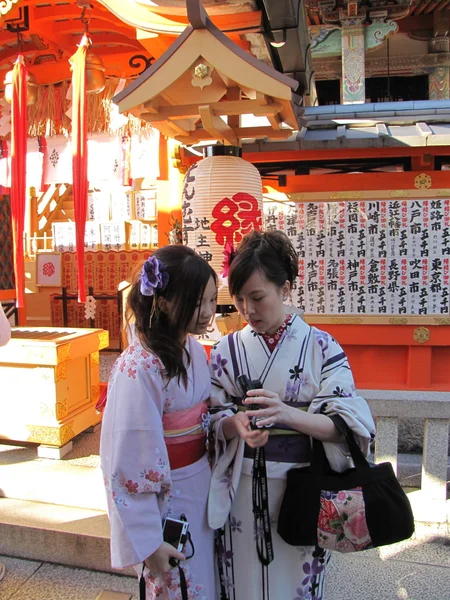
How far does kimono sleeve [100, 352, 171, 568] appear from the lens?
5.12 feet

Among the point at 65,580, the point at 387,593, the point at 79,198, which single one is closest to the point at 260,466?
the point at 387,593

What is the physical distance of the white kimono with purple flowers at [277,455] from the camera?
5.84 ft

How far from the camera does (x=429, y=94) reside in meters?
8.84

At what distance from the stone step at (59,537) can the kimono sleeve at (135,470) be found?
76.9 inches

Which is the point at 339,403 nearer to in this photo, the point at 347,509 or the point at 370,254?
the point at 347,509

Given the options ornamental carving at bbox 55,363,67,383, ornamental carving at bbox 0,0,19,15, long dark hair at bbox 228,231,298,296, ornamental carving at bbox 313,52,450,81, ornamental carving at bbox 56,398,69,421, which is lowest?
ornamental carving at bbox 56,398,69,421

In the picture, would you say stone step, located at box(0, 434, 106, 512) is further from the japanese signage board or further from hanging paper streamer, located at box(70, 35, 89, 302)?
the japanese signage board

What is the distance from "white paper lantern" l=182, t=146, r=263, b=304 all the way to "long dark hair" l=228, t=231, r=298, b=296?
1.84 m

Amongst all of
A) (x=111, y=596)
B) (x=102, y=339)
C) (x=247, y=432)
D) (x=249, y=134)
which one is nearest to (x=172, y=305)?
(x=247, y=432)

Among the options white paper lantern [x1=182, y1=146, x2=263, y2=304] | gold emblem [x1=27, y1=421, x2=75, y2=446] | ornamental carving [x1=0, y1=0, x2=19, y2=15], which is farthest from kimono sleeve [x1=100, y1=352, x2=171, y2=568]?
ornamental carving [x1=0, y1=0, x2=19, y2=15]

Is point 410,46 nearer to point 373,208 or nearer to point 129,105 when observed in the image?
point 373,208

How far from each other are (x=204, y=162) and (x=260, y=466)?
8.60 feet

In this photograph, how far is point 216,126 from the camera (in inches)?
143

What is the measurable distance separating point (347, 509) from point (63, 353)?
12.1ft
